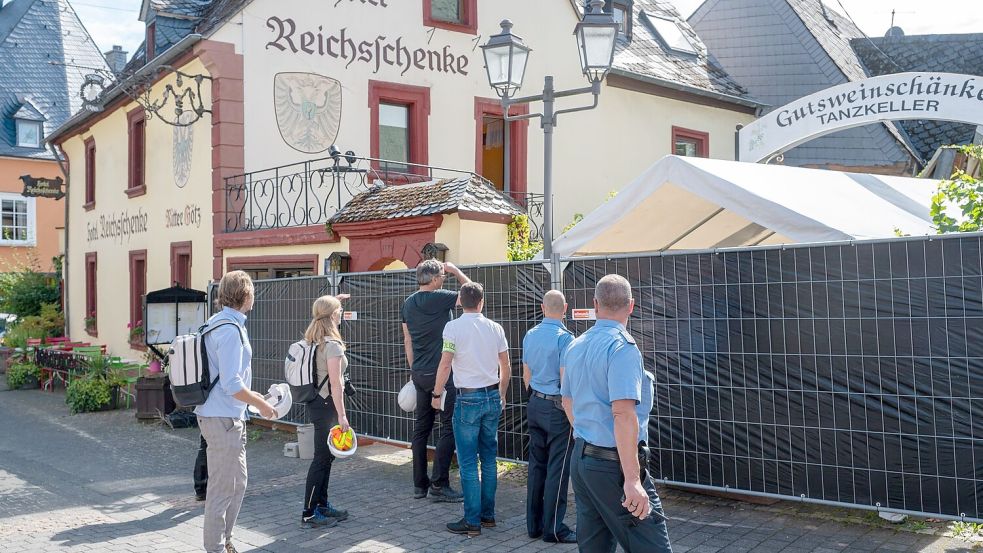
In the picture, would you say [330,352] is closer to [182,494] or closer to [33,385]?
[182,494]

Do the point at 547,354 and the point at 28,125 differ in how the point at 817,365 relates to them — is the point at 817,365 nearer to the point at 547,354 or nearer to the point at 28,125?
the point at 547,354

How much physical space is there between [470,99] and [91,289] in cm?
1069

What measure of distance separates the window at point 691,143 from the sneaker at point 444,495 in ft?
43.7

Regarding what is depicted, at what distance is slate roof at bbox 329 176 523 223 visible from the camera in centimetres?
975

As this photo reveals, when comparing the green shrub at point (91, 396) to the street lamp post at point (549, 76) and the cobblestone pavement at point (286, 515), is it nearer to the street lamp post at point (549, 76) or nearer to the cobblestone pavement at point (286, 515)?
the cobblestone pavement at point (286, 515)

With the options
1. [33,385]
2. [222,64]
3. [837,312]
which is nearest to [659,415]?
[837,312]

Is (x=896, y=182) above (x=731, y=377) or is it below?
above

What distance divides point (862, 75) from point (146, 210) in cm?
1720

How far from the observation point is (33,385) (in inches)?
750

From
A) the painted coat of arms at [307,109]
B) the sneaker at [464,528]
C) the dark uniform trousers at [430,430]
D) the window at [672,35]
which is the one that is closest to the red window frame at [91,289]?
the painted coat of arms at [307,109]

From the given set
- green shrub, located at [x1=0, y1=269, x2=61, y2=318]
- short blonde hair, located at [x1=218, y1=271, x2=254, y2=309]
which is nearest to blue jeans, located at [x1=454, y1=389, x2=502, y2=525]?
short blonde hair, located at [x1=218, y1=271, x2=254, y2=309]

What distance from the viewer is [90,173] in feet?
71.1

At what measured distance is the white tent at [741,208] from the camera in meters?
7.37

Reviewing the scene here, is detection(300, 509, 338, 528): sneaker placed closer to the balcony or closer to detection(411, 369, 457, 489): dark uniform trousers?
detection(411, 369, 457, 489): dark uniform trousers
